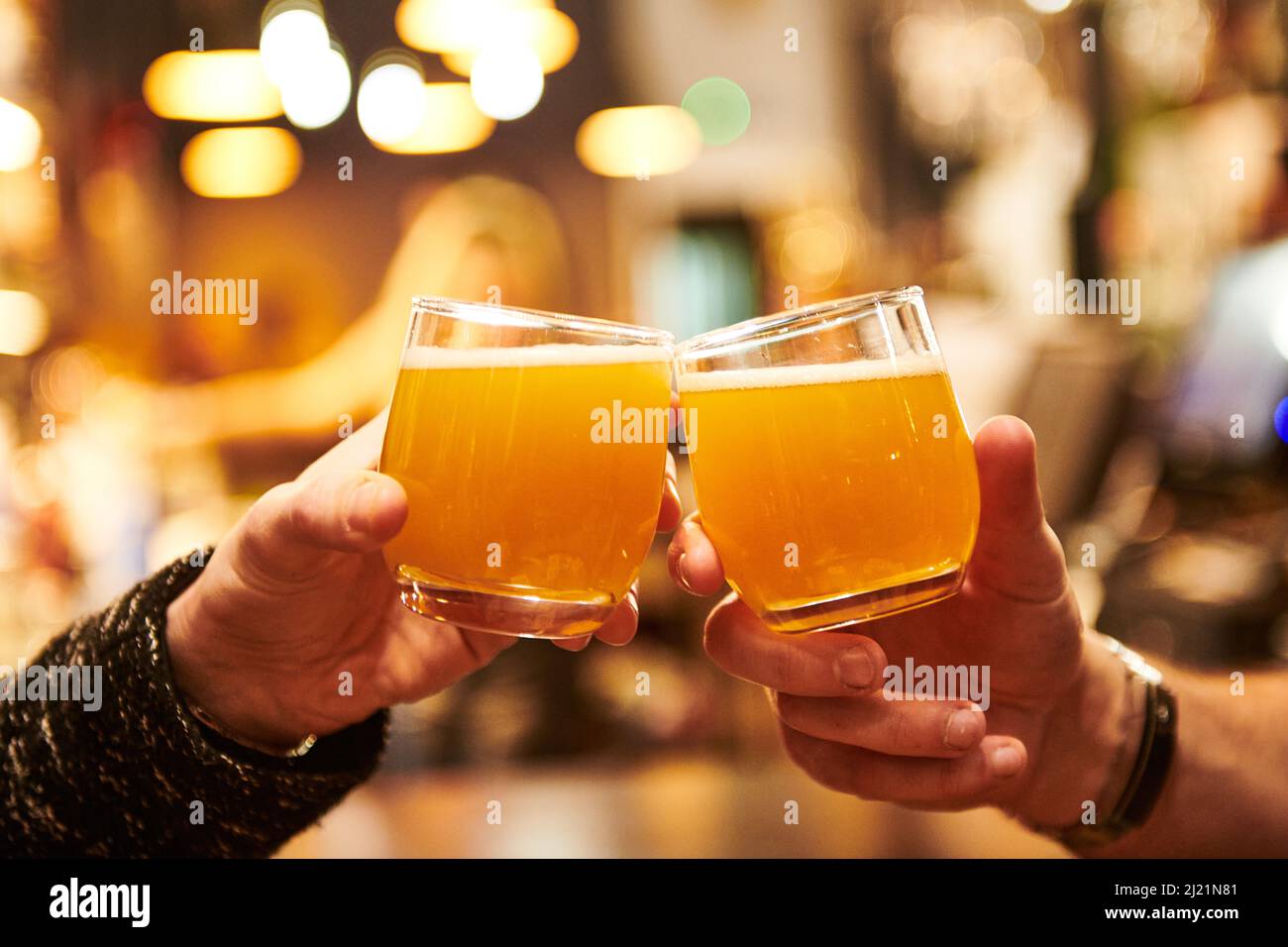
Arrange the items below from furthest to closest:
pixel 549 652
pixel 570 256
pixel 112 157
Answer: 1. pixel 570 256
2. pixel 112 157
3. pixel 549 652

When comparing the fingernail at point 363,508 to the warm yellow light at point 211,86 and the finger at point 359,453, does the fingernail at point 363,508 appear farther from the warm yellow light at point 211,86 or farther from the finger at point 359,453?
the warm yellow light at point 211,86

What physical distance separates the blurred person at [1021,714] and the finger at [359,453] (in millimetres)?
380

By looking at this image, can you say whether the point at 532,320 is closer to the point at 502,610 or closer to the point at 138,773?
the point at 502,610

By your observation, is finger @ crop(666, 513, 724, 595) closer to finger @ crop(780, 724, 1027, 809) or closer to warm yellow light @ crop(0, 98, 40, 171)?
finger @ crop(780, 724, 1027, 809)

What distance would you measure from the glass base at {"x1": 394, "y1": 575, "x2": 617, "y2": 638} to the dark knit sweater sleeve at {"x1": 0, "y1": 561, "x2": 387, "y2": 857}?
33 cm

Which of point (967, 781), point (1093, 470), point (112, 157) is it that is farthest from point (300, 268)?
point (967, 781)

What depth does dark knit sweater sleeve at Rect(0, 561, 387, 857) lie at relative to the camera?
3.78 ft

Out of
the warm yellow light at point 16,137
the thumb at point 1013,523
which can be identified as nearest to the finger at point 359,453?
the thumb at point 1013,523

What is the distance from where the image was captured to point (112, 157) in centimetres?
467

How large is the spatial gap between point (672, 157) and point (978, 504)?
5066 mm

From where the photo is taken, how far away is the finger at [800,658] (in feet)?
3.35

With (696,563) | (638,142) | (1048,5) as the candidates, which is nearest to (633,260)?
(638,142)
